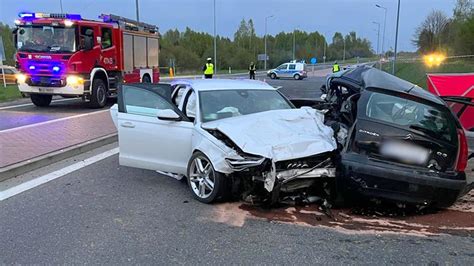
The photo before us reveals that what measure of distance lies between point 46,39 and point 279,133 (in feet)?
38.7

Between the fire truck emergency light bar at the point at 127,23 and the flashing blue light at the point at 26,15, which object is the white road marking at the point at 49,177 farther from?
the fire truck emergency light bar at the point at 127,23

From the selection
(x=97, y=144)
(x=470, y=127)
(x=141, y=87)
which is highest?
(x=141, y=87)

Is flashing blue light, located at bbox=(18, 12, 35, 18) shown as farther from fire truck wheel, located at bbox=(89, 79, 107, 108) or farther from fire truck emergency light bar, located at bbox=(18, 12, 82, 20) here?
fire truck wheel, located at bbox=(89, 79, 107, 108)

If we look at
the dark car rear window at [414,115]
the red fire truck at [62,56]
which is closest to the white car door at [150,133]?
the dark car rear window at [414,115]

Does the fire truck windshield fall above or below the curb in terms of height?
above

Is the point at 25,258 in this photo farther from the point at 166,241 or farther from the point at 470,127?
the point at 470,127

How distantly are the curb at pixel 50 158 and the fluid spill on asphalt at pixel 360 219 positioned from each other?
3237mm

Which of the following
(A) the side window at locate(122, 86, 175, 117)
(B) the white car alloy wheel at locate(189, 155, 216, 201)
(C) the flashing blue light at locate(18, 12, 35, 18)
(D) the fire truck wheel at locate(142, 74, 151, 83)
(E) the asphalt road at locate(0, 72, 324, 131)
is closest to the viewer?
(B) the white car alloy wheel at locate(189, 155, 216, 201)

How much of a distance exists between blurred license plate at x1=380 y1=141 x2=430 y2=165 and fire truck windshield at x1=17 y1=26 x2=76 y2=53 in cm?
1211

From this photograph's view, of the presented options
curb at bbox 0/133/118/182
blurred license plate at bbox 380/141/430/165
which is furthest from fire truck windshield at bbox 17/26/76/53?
blurred license plate at bbox 380/141/430/165

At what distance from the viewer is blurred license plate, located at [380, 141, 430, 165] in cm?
473

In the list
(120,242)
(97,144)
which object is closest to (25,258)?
(120,242)

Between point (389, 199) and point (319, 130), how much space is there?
115 cm

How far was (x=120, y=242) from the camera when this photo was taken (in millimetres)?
4211
